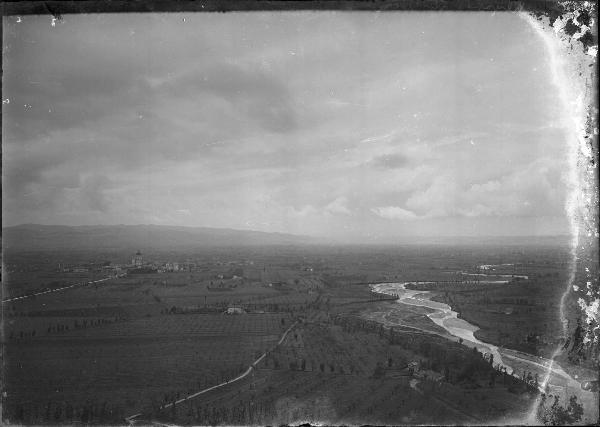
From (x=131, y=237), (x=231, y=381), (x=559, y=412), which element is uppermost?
(x=131, y=237)

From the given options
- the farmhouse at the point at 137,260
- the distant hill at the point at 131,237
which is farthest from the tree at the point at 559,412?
the farmhouse at the point at 137,260

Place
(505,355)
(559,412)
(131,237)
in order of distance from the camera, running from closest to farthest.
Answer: (559,412)
(505,355)
(131,237)

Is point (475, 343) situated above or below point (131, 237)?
A: below

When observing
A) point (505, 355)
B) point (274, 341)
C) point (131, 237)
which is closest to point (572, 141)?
point (505, 355)

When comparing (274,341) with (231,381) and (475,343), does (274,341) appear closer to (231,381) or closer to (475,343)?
(231,381)

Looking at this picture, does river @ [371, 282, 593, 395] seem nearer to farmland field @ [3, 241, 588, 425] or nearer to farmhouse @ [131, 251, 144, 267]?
farmland field @ [3, 241, 588, 425]

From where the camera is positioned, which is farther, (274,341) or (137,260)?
(137,260)

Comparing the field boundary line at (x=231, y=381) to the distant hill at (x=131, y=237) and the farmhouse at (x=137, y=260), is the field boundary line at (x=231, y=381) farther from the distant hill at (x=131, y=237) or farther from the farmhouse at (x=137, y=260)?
the farmhouse at (x=137, y=260)

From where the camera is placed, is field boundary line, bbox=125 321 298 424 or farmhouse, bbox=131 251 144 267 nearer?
field boundary line, bbox=125 321 298 424

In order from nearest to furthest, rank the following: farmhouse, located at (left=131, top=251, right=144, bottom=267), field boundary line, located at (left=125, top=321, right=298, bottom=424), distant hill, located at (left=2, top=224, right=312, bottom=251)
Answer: field boundary line, located at (left=125, top=321, right=298, bottom=424)
distant hill, located at (left=2, top=224, right=312, bottom=251)
farmhouse, located at (left=131, top=251, right=144, bottom=267)

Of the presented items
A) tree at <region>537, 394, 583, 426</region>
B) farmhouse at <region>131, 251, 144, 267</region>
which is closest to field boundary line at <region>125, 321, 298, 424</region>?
farmhouse at <region>131, 251, 144, 267</region>
